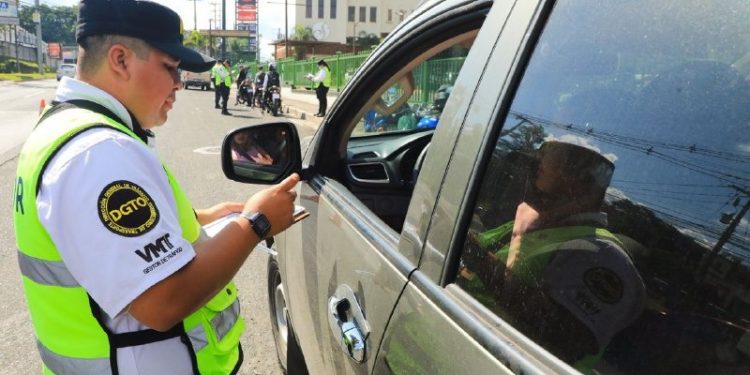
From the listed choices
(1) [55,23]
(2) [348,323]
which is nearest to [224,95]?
(2) [348,323]

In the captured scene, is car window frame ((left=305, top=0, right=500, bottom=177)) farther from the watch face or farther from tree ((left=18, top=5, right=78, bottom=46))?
tree ((left=18, top=5, right=78, bottom=46))

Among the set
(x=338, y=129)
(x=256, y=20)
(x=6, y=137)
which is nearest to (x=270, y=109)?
(x=6, y=137)

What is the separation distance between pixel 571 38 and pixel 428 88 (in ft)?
18.9

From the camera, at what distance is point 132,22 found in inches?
58.5

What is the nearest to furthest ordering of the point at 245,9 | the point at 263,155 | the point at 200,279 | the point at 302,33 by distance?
1. the point at 200,279
2. the point at 263,155
3. the point at 302,33
4. the point at 245,9

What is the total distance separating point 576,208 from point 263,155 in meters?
1.43

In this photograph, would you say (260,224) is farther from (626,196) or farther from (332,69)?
(332,69)

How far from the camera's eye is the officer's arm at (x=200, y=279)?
4.17 ft

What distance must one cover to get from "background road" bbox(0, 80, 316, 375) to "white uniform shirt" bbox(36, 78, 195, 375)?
199 cm

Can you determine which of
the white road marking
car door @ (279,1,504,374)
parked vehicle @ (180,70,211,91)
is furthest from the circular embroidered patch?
parked vehicle @ (180,70,211,91)

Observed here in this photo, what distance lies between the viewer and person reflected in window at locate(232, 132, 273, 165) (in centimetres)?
216

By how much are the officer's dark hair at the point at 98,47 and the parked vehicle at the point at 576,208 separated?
30.4 inches

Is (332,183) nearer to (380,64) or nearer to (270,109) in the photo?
(380,64)

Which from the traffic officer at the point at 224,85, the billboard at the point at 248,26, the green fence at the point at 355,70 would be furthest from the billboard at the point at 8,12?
the billboard at the point at 248,26
